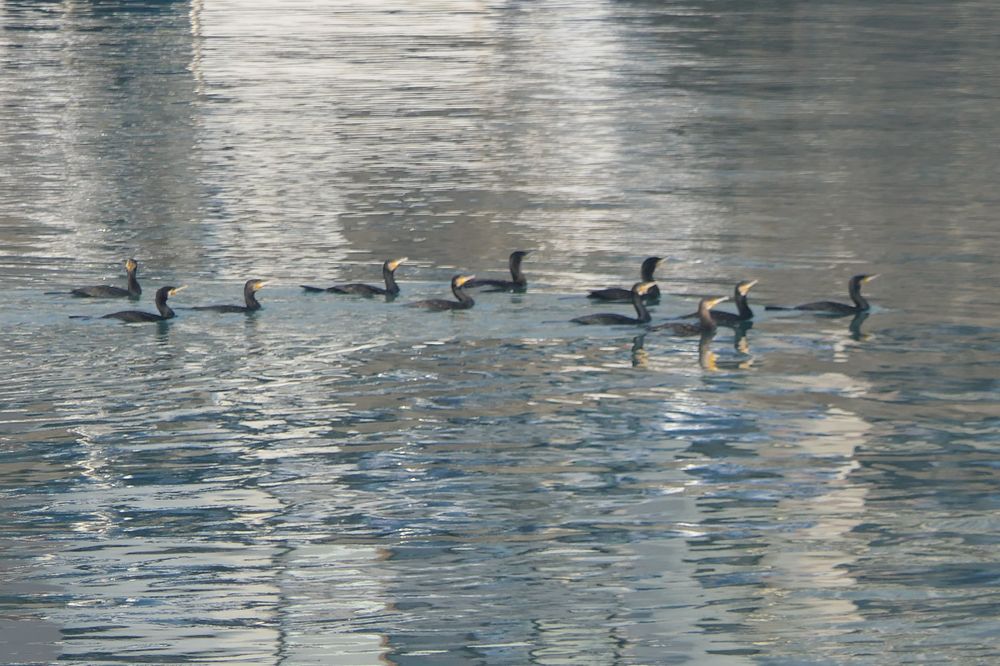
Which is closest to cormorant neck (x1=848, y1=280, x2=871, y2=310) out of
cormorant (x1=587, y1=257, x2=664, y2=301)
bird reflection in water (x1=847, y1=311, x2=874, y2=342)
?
bird reflection in water (x1=847, y1=311, x2=874, y2=342)

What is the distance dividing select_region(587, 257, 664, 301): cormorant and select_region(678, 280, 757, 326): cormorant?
1.07 m

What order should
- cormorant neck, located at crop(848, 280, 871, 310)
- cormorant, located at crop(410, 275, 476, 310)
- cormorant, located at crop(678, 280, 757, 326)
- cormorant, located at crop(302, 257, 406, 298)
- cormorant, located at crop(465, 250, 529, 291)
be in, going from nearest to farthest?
1. cormorant, located at crop(678, 280, 757, 326)
2. cormorant neck, located at crop(848, 280, 871, 310)
3. cormorant, located at crop(410, 275, 476, 310)
4. cormorant, located at crop(302, 257, 406, 298)
5. cormorant, located at crop(465, 250, 529, 291)

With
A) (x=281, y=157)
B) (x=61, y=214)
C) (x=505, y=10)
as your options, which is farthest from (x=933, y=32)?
(x=61, y=214)

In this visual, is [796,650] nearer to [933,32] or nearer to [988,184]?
[988,184]

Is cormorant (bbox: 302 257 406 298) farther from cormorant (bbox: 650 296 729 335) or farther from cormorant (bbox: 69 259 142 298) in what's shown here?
cormorant (bbox: 650 296 729 335)

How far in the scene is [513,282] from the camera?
27484mm

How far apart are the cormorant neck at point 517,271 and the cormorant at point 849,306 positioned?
354 cm

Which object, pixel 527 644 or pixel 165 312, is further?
pixel 165 312

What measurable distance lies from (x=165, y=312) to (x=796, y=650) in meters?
13.4

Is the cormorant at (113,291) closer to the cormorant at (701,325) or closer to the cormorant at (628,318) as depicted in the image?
the cormorant at (628,318)

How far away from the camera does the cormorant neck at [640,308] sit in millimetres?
24758

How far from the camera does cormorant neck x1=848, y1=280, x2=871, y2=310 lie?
25.2m

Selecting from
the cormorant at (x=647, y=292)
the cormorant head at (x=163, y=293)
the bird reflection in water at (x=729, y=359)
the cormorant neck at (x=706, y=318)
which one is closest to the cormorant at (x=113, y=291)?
the cormorant head at (x=163, y=293)

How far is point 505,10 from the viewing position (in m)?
103
